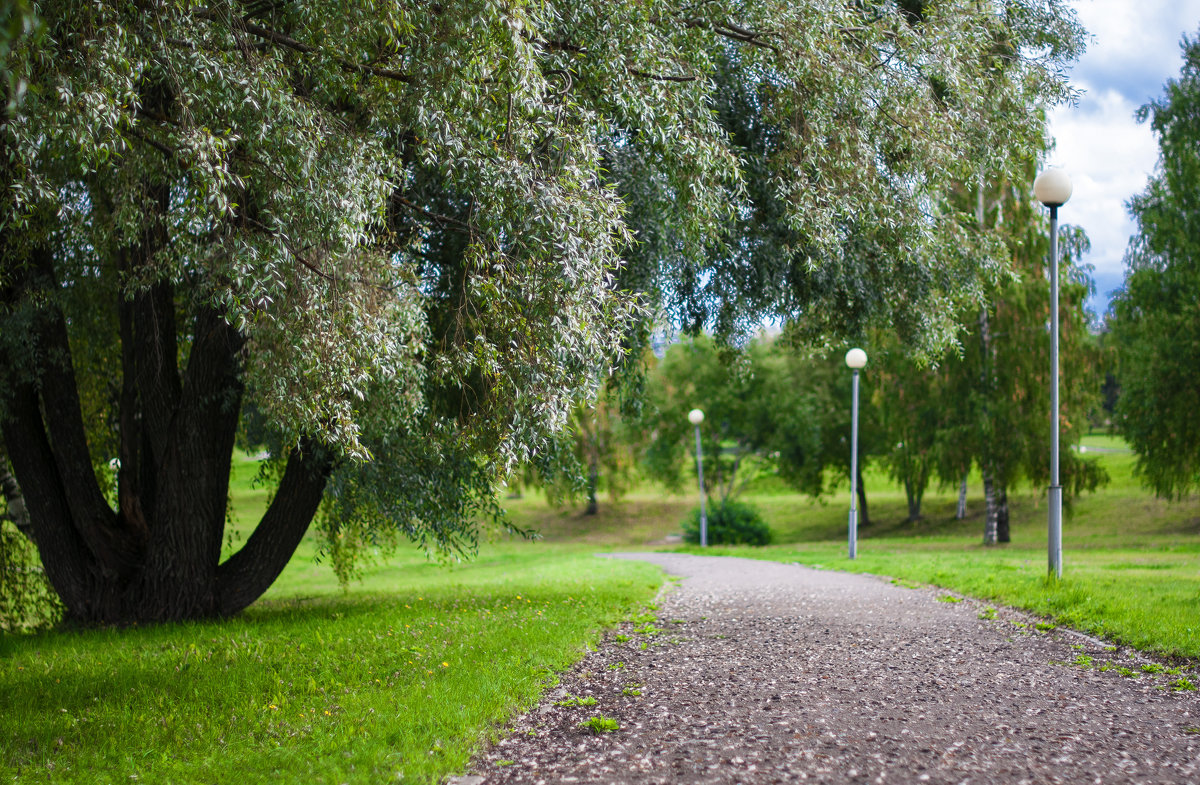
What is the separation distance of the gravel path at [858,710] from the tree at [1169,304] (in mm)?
16108

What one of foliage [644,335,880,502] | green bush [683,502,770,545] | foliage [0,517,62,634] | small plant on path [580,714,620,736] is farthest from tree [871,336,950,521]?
small plant on path [580,714,620,736]

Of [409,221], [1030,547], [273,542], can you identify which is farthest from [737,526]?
[409,221]

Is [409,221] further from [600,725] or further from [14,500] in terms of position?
[14,500]

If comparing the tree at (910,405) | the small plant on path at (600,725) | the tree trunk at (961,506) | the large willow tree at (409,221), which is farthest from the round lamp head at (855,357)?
the tree trunk at (961,506)

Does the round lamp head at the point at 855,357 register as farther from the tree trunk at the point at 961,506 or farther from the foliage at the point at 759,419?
the tree trunk at the point at 961,506

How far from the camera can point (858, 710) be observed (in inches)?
204

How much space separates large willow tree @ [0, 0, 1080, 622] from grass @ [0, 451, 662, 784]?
1400mm

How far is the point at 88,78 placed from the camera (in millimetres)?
5059

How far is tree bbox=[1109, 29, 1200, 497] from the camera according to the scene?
2109 centimetres

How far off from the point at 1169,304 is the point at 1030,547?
7.01 meters

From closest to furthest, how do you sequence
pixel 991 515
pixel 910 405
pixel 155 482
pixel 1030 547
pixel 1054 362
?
pixel 1054 362
pixel 155 482
pixel 1030 547
pixel 991 515
pixel 910 405

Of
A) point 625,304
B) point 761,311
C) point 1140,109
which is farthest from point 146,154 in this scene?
point 1140,109

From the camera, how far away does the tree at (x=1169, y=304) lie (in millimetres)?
21094

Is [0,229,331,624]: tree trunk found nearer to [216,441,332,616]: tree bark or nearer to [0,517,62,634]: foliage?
[216,441,332,616]: tree bark
